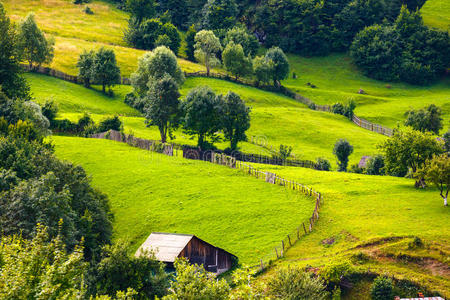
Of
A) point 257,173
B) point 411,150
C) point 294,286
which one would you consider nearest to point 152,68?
point 257,173

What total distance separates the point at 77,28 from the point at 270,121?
256 ft

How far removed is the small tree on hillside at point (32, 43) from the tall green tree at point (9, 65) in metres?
32.2

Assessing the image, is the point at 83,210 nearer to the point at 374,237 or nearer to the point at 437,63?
the point at 374,237

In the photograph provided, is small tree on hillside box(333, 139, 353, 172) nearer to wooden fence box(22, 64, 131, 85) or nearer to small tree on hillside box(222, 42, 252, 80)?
small tree on hillside box(222, 42, 252, 80)

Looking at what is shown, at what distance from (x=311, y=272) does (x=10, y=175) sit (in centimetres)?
2899

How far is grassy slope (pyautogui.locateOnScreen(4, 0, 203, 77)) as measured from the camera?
12612 centimetres

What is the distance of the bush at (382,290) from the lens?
37.3m

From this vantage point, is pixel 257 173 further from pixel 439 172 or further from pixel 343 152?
pixel 439 172

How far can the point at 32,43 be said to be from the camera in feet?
353

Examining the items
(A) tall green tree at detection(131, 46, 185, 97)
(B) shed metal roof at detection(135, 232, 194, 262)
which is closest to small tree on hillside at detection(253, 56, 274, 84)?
(A) tall green tree at detection(131, 46, 185, 97)

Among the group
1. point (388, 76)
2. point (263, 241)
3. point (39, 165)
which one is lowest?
point (263, 241)

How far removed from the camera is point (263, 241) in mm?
48594

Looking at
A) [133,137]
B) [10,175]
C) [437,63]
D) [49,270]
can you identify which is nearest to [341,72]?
[437,63]

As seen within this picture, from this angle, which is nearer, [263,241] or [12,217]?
[12,217]
